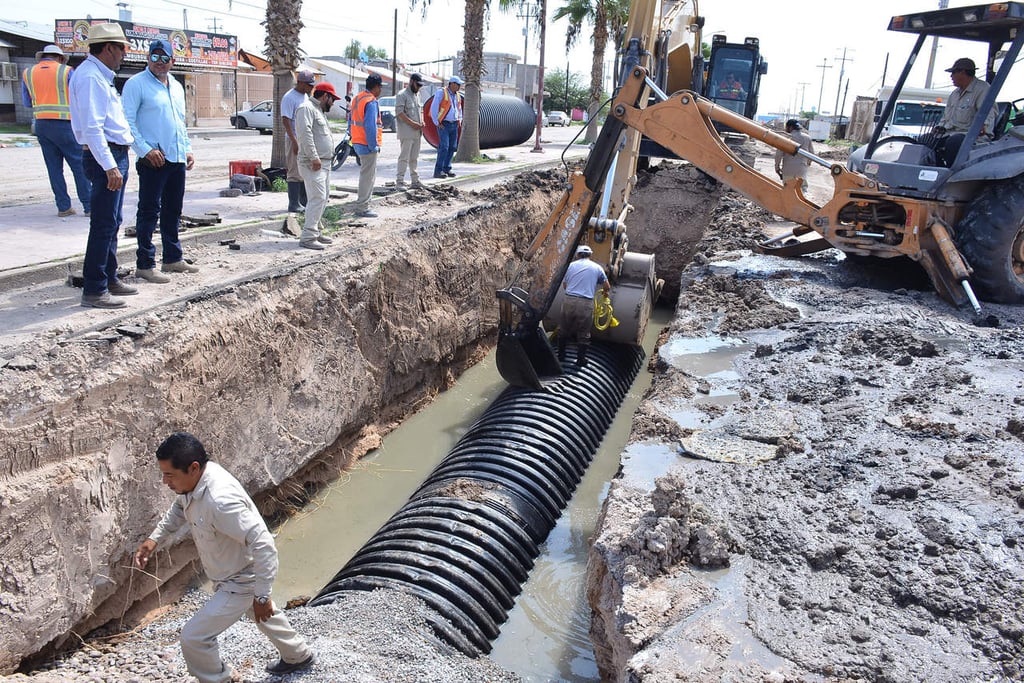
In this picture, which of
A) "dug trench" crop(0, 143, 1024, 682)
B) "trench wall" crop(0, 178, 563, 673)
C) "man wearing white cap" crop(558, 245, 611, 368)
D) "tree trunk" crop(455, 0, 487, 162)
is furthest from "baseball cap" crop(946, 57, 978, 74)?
"tree trunk" crop(455, 0, 487, 162)

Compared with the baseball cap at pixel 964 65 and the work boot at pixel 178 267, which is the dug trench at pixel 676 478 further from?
the baseball cap at pixel 964 65

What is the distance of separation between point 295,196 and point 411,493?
4.21 m

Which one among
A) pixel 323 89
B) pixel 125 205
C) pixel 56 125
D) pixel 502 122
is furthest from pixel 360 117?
pixel 502 122

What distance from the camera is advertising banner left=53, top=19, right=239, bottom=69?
25.9 metres

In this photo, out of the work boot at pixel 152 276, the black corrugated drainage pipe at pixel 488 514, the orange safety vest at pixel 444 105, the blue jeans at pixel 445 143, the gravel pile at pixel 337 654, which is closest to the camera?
the gravel pile at pixel 337 654

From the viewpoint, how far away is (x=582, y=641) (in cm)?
527

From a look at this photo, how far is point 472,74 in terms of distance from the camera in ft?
57.7

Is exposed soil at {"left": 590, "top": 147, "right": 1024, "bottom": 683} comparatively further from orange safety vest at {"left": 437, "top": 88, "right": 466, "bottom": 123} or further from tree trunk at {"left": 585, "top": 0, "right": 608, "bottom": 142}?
tree trunk at {"left": 585, "top": 0, "right": 608, "bottom": 142}

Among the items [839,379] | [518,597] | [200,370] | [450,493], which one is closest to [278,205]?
[200,370]

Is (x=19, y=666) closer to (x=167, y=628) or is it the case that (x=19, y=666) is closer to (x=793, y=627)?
(x=167, y=628)

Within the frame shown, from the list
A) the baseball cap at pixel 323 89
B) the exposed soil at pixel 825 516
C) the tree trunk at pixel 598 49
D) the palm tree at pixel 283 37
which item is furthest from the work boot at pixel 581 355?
the tree trunk at pixel 598 49

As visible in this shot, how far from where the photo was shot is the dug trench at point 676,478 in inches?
136

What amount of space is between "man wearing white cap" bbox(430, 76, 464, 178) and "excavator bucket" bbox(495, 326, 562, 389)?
7237mm

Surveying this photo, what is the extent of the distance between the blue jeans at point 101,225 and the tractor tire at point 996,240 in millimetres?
7813
